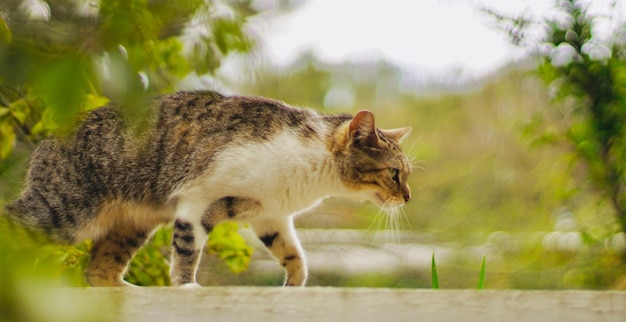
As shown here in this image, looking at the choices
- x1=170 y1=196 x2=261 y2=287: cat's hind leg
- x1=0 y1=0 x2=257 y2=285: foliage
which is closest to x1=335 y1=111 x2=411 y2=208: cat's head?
x1=170 y1=196 x2=261 y2=287: cat's hind leg

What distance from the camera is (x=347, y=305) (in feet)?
3.93

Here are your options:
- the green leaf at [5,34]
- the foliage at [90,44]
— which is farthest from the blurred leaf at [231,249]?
the green leaf at [5,34]

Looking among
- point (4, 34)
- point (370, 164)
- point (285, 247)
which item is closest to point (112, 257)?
point (285, 247)

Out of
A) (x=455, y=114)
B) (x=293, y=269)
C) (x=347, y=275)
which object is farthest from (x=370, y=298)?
(x=455, y=114)

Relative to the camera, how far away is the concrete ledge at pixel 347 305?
1.19 metres

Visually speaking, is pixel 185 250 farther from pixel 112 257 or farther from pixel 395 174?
pixel 395 174

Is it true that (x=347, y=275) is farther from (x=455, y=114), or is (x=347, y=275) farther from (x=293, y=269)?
(x=293, y=269)

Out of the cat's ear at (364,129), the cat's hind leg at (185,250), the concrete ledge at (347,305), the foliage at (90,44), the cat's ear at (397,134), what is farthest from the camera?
the cat's ear at (397,134)

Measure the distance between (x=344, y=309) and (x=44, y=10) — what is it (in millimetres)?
802

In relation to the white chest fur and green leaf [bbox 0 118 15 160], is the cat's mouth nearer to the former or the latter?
the white chest fur

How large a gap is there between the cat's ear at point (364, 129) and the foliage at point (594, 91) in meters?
0.72

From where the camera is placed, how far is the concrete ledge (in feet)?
3.91

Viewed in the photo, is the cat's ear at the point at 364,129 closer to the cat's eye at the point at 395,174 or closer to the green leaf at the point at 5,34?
the cat's eye at the point at 395,174

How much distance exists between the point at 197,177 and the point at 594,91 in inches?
51.4
